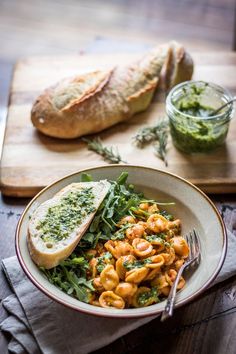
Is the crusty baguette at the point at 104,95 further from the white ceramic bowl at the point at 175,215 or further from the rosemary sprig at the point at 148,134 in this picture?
the white ceramic bowl at the point at 175,215

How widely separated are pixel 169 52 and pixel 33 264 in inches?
49.1

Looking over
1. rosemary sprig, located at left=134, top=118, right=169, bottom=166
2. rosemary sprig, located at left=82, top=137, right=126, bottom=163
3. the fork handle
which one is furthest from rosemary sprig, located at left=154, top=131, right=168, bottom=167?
the fork handle

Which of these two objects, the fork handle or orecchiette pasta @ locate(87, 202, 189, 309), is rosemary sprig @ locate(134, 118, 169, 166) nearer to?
orecchiette pasta @ locate(87, 202, 189, 309)

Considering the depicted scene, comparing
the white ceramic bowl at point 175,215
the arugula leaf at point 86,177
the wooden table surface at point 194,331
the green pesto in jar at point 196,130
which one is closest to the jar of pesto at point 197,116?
the green pesto in jar at point 196,130

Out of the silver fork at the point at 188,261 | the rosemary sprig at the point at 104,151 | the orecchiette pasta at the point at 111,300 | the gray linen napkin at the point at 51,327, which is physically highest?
the silver fork at the point at 188,261

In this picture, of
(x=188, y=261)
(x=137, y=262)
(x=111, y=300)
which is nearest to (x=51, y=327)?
(x=111, y=300)

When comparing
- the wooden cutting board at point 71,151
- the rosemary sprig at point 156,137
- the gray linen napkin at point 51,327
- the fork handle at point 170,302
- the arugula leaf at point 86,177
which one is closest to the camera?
the fork handle at point 170,302

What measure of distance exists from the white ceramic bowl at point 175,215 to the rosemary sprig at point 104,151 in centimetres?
31

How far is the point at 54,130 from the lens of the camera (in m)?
2.09

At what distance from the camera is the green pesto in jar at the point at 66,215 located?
148cm

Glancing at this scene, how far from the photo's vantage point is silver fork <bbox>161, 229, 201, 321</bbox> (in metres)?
1.29

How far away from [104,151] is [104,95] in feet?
0.83

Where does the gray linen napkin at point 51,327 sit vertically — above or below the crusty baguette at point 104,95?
below

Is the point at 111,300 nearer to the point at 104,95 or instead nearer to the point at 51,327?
the point at 51,327
